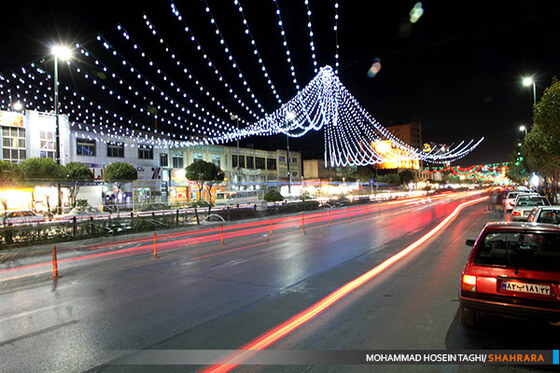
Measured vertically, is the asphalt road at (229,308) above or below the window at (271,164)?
below

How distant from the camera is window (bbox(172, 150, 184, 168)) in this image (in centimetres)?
4344

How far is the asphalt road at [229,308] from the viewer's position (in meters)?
4.33

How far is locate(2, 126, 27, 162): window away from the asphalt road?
2378 cm

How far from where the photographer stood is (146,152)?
132 ft

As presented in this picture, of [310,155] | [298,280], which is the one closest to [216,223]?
[298,280]

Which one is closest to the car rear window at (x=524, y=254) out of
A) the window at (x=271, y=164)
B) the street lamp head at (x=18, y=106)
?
the street lamp head at (x=18, y=106)

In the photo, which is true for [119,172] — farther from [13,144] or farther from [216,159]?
[216,159]

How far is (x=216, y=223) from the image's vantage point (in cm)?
2320

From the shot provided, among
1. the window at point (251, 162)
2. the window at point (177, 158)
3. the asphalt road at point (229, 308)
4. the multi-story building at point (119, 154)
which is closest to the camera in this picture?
the asphalt road at point (229, 308)

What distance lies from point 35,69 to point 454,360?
26.1 metres

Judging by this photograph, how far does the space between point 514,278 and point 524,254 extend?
638mm

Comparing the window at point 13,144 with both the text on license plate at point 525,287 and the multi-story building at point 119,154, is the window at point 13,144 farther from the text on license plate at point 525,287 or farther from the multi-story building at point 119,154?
the text on license plate at point 525,287

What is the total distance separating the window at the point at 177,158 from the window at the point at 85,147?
9.93 metres

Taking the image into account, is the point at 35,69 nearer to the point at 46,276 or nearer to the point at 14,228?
the point at 14,228
